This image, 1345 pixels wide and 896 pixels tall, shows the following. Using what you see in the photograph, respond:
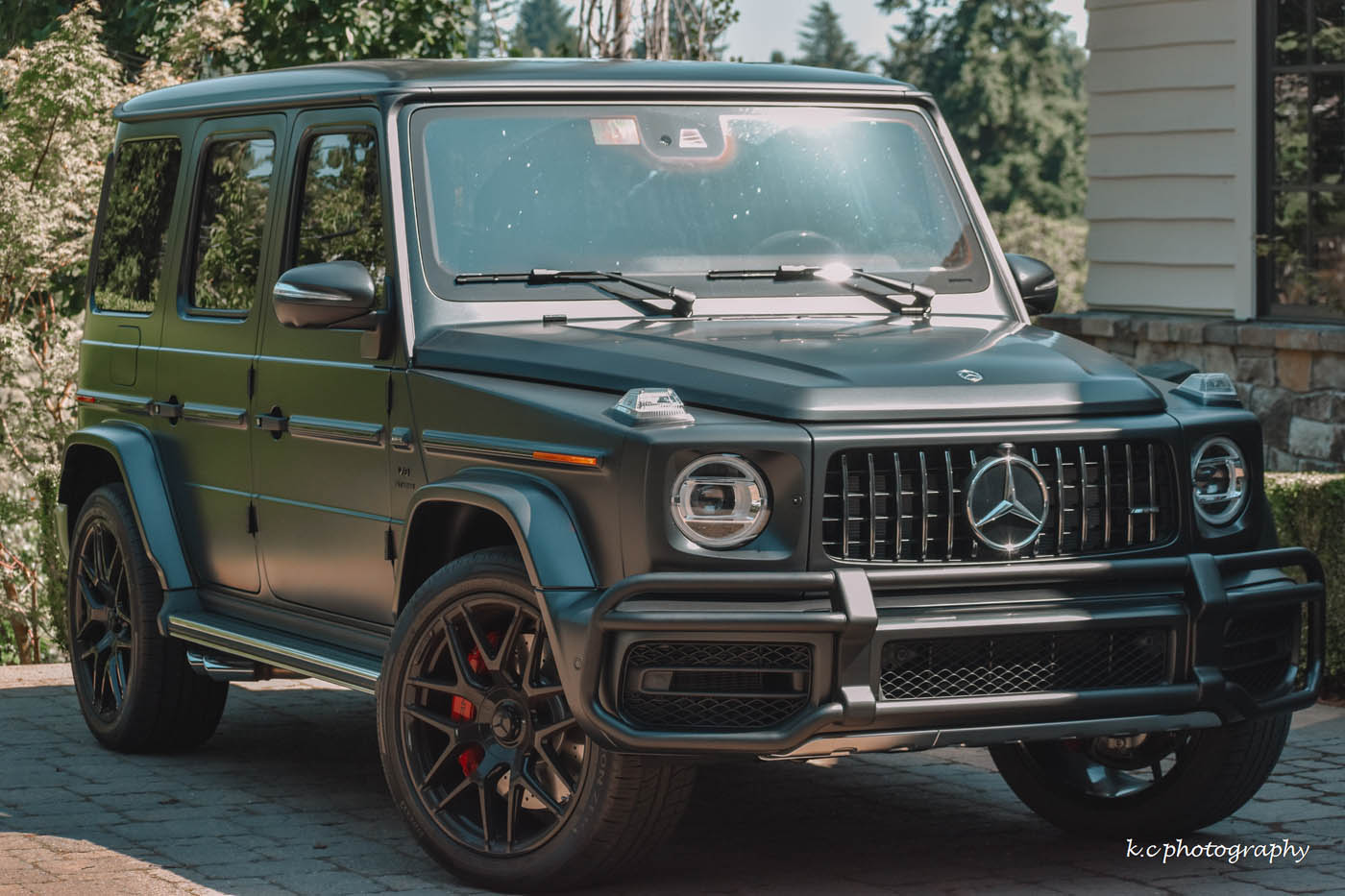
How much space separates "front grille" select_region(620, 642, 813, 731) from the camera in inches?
182

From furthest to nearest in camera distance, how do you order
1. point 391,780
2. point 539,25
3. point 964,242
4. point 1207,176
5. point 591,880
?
point 539,25
point 1207,176
point 964,242
point 391,780
point 591,880

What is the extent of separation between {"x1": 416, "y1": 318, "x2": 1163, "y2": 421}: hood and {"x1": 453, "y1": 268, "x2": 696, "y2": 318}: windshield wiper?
8 centimetres

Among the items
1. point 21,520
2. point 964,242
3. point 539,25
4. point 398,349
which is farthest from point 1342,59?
point 539,25

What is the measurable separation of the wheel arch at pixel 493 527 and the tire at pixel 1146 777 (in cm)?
167

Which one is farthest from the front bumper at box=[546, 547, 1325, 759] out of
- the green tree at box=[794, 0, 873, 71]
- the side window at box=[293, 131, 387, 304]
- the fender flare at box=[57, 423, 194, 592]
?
the green tree at box=[794, 0, 873, 71]

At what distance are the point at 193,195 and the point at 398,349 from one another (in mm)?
1817

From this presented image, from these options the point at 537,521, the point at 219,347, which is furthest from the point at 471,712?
the point at 219,347

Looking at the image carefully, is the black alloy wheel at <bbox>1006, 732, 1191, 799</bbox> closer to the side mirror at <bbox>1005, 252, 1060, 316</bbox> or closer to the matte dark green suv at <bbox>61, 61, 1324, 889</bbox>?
the matte dark green suv at <bbox>61, 61, 1324, 889</bbox>

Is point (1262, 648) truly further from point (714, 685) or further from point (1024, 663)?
point (714, 685)

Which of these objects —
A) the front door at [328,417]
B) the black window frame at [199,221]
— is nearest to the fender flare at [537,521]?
the front door at [328,417]

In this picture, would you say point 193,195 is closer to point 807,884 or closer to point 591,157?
point 591,157

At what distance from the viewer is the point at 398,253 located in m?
5.68

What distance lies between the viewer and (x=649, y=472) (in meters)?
4.65

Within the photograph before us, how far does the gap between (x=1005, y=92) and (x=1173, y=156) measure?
172 feet
